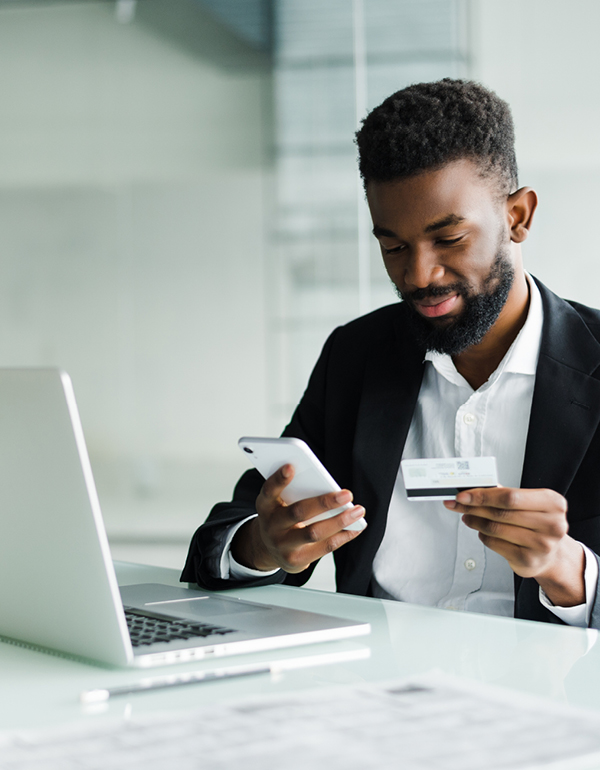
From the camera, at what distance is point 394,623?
1.05 m

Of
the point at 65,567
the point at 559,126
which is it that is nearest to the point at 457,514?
the point at 65,567

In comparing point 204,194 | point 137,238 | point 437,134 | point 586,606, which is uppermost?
point 204,194

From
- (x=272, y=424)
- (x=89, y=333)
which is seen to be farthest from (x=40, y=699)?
(x=89, y=333)

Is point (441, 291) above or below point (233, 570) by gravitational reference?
above

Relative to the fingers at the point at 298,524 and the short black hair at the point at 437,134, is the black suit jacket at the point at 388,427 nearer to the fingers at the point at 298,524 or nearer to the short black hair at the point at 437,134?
the fingers at the point at 298,524

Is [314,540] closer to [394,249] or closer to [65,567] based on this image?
[65,567]

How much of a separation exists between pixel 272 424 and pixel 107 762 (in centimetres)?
385

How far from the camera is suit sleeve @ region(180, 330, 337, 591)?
1.29m

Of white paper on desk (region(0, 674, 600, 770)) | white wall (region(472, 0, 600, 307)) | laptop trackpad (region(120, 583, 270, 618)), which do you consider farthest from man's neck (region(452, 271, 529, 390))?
white wall (region(472, 0, 600, 307))

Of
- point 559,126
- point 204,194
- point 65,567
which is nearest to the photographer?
point 65,567

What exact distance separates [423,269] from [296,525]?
1.54 ft

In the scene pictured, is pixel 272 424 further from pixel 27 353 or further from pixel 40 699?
pixel 40 699

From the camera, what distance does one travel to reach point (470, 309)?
1.44 meters

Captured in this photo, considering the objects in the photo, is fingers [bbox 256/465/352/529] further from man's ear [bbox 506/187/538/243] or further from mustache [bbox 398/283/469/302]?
man's ear [bbox 506/187/538/243]
